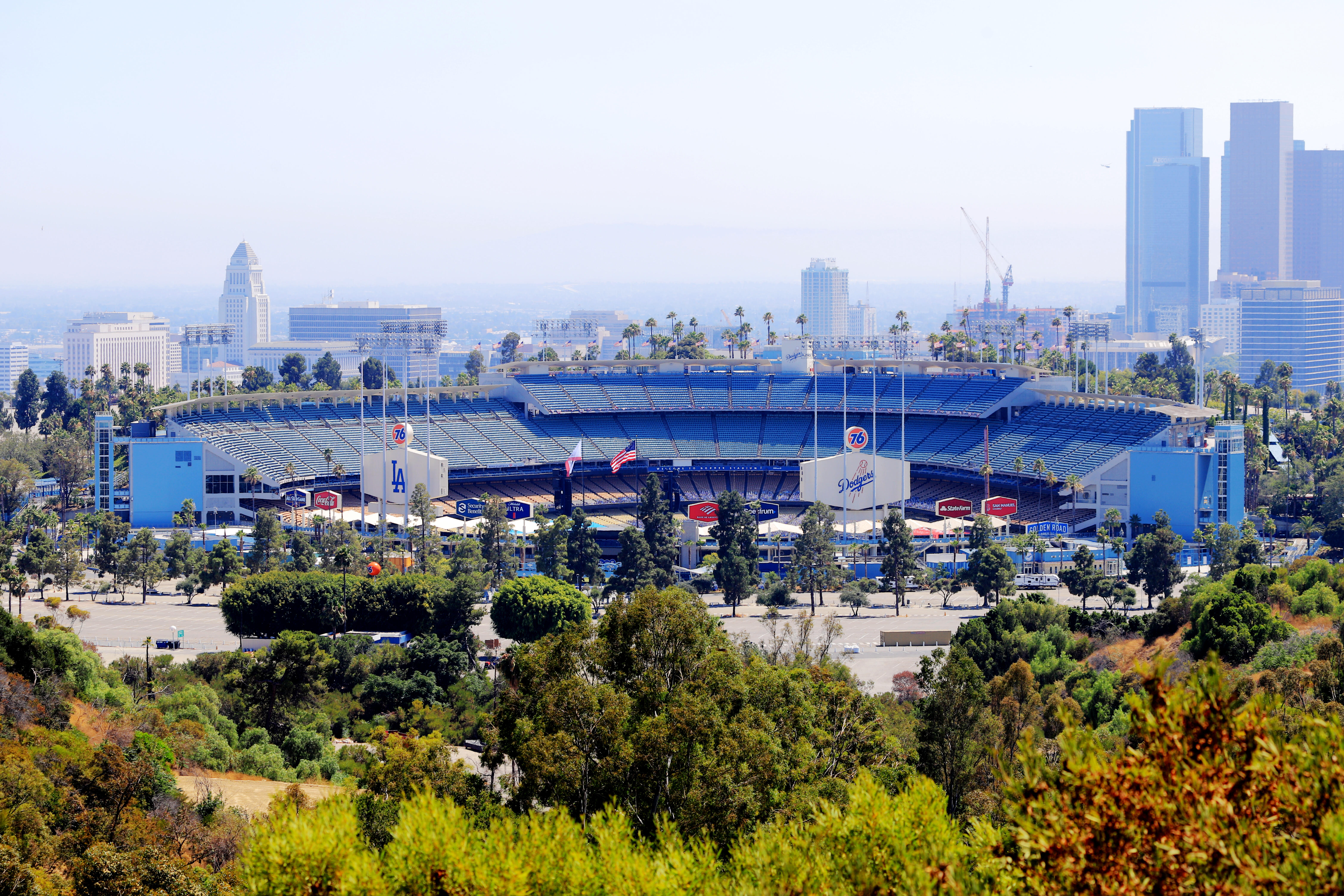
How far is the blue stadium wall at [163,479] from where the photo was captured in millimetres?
97125

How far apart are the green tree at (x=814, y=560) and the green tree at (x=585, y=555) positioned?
1072 centimetres

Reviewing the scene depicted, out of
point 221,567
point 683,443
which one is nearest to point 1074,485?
point 683,443

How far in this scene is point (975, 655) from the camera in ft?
181

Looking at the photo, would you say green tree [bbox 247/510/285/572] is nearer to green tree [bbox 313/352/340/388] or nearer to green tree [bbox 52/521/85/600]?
green tree [bbox 52/521/85/600]

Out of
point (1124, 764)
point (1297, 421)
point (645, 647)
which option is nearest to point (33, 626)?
point (645, 647)

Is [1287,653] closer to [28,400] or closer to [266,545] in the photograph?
[266,545]

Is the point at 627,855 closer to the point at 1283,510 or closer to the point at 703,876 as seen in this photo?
the point at 703,876

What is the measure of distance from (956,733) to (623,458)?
63889 millimetres

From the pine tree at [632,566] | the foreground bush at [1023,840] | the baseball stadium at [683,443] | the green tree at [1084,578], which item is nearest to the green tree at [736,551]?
the pine tree at [632,566]

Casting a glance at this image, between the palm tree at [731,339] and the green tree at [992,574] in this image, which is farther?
the palm tree at [731,339]

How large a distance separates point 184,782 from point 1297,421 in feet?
366

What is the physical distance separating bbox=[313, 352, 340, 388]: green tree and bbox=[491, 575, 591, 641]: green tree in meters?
102

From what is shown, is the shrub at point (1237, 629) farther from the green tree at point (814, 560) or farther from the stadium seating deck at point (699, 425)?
the stadium seating deck at point (699, 425)

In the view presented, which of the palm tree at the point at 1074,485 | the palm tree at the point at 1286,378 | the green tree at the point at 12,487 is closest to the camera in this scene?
the palm tree at the point at 1074,485
